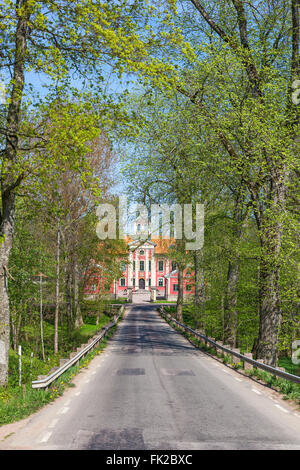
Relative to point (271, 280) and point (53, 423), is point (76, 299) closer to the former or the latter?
point (271, 280)

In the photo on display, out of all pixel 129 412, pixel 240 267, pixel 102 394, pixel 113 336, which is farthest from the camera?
pixel 113 336

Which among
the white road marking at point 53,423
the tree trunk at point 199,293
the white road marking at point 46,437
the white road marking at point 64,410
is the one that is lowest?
the white road marking at point 64,410

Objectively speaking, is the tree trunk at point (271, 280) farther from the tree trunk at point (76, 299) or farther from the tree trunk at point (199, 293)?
the tree trunk at point (76, 299)

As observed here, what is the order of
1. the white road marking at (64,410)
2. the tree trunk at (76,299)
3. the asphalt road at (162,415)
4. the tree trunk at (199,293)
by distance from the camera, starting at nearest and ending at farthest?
the asphalt road at (162,415) → the white road marking at (64,410) → the tree trunk at (199,293) → the tree trunk at (76,299)

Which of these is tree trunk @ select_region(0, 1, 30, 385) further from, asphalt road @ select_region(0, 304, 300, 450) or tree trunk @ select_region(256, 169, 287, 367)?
tree trunk @ select_region(256, 169, 287, 367)

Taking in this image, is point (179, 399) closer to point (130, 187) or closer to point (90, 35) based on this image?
point (90, 35)

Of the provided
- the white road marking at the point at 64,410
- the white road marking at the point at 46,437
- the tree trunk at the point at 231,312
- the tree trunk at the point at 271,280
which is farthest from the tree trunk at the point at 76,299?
the white road marking at the point at 46,437

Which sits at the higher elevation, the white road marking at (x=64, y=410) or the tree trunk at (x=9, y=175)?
the tree trunk at (x=9, y=175)

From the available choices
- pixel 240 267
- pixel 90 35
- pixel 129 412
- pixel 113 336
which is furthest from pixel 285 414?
pixel 113 336

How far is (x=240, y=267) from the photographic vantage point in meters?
25.5

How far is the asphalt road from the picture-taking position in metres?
7.07

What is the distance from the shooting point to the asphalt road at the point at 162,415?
7074 mm

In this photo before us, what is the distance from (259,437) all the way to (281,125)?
491 inches

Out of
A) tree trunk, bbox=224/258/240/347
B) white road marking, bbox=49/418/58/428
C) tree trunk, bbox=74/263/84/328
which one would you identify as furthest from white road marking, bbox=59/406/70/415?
tree trunk, bbox=74/263/84/328
